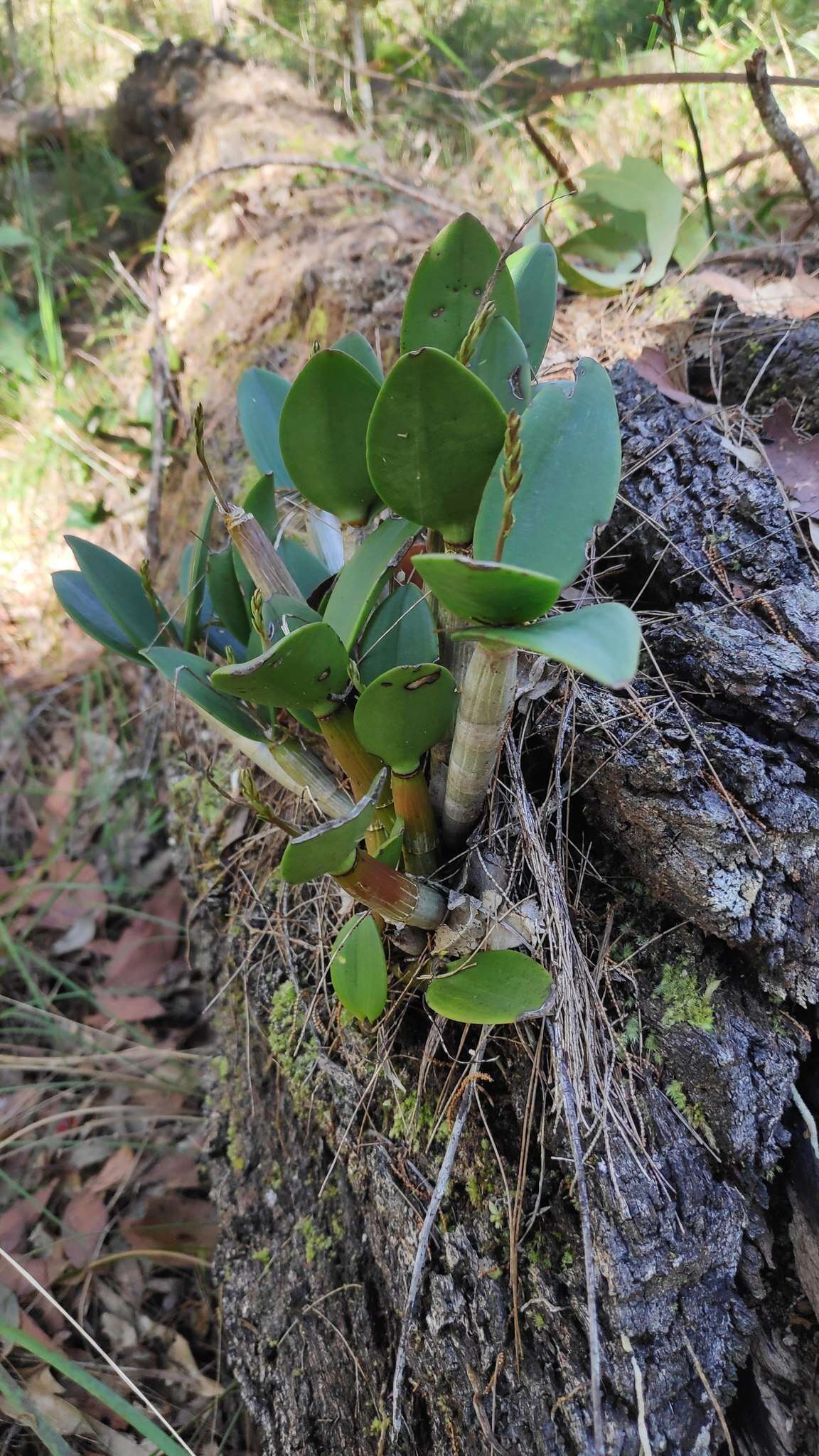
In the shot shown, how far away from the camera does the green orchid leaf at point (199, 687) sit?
30.5 inches

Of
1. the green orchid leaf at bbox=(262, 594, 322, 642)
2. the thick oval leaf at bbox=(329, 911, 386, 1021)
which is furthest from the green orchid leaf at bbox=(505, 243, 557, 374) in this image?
the thick oval leaf at bbox=(329, 911, 386, 1021)

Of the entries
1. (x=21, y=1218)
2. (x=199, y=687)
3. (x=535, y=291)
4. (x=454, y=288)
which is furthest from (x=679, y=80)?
(x=21, y=1218)

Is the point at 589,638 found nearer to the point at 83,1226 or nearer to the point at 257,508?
the point at 257,508

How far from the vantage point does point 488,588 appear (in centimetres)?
51

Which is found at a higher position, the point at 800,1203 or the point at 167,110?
the point at 167,110

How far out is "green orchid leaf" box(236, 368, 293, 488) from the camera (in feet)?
3.26

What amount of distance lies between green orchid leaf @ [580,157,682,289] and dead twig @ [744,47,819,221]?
168 millimetres

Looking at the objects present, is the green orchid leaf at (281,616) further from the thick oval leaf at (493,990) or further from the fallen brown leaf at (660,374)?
the fallen brown leaf at (660,374)

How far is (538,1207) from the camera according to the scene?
0.79m

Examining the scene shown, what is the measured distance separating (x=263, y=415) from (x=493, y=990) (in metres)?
0.72

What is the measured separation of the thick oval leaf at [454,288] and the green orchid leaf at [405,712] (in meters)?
0.30

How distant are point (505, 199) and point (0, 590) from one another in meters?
1.77

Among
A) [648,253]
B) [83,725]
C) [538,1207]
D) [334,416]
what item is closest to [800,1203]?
[538,1207]

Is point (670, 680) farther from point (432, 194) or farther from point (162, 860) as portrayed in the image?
point (432, 194)
